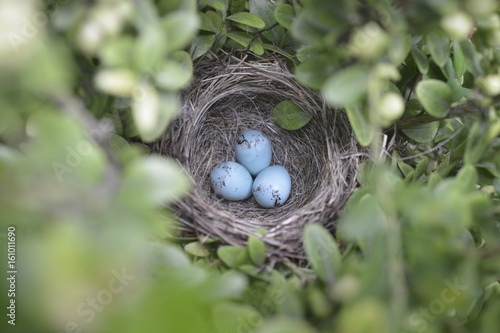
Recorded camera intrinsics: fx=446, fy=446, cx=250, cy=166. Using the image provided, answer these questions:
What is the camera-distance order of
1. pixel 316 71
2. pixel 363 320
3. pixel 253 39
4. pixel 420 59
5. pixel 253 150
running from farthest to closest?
1. pixel 253 150
2. pixel 253 39
3. pixel 420 59
4. pixel 316 71
5. pixel 363 320

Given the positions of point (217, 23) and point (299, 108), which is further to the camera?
point (299, 108)

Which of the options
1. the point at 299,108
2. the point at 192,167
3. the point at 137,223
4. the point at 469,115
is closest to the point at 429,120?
the point at 469,115

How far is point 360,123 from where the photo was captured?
2.87ft

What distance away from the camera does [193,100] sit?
126 centimetres

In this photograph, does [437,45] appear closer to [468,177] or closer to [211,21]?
[468,177]

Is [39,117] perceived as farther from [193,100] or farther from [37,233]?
[193,100]

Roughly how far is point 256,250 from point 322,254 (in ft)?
0.54

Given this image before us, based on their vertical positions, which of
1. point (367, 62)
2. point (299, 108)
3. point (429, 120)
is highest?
point (367, 62)

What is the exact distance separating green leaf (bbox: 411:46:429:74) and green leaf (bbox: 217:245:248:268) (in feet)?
1.74

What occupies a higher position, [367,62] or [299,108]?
[367,62]

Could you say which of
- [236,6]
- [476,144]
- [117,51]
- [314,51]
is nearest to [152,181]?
[117,51]

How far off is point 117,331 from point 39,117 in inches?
10.2

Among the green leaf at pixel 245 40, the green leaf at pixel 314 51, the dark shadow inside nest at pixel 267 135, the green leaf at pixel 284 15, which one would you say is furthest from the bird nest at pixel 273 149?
the green leaf at pixel 314 51

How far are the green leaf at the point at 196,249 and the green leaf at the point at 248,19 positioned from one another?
0.53m
